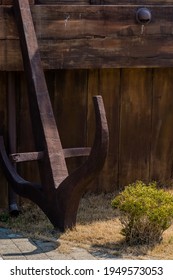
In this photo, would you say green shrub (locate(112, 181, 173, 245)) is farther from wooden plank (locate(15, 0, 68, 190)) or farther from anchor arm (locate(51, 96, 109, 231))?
wooden plank (locate(15, 0, 68, 190))

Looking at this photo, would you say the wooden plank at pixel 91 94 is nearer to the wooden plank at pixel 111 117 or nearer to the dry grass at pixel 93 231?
the wooden plank at pixel 111 117

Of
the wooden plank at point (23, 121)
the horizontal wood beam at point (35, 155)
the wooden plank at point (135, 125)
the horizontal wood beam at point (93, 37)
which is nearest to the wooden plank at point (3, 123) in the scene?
the wooden plank at point (23, 121)

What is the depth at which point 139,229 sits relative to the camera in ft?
18.1

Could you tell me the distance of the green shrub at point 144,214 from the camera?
5438 millimetres

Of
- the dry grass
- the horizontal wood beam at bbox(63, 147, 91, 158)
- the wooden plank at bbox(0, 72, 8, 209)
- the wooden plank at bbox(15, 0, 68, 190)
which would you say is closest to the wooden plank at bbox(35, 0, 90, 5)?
the wooden plank at bbox(15, 0, 68, 190)

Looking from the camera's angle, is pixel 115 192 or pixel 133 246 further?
pixel 115 192

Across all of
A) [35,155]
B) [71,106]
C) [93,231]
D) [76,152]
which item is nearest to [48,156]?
[35,155]

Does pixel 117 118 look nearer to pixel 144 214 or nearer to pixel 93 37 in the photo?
pixel 93 37

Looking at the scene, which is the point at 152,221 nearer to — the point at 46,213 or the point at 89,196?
the point at 46,213

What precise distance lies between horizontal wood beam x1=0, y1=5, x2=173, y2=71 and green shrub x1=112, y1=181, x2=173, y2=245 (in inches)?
57.8

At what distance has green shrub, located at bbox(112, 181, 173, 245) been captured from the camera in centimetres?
544

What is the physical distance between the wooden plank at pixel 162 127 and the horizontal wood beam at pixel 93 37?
316 mm
